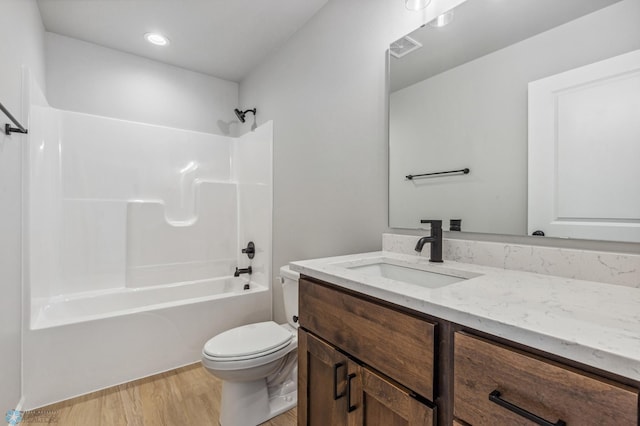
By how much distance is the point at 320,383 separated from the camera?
3.52ft

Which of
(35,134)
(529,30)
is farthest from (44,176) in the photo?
(529,30)

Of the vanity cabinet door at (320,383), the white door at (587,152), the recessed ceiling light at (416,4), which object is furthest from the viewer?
the recessed ceiling light at (416,4)

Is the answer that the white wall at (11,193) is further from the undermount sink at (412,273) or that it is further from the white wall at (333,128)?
the undermount sink at (412,273)

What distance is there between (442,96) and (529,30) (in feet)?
1.19

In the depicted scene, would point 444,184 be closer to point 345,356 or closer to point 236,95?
point 345,356

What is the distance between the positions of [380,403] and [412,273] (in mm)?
555

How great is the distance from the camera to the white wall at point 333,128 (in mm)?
1591

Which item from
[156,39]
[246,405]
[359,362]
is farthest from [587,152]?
[156,39]

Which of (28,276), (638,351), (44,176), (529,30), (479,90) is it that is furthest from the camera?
(44,176)

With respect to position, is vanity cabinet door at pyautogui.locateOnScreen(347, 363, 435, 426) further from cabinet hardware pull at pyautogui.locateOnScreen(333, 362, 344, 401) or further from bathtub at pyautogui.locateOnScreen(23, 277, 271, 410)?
bathtub at pyautogui.locateOnScreen(23, 277, 271, 410)

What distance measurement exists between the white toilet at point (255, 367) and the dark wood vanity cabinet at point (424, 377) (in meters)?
0.46

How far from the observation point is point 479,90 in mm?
1212

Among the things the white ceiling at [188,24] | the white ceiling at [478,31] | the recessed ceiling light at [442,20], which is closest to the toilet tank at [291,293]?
the white ceiling at [478,31]

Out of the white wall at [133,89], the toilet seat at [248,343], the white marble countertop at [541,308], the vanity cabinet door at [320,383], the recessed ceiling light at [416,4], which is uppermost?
the white wall at [133,89]
